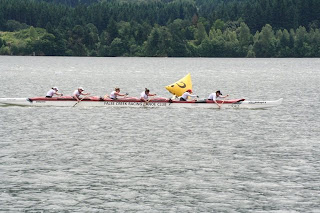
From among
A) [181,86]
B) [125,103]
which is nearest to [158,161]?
[125,103]

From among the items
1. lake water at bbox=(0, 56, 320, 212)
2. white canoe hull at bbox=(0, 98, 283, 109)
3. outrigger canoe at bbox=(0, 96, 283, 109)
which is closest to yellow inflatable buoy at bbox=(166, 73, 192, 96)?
white canoe hull at bbox=(0, 98, 283, 109)

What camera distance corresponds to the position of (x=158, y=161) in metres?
40.8

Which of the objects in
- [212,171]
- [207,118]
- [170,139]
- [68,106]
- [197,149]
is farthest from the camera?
[68,106]

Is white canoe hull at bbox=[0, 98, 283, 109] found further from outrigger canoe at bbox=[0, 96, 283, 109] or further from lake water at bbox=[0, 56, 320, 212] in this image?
lake water at bbox=[0, 56, 320, 212]

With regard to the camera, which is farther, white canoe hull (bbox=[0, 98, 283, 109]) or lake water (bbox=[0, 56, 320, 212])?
white canoe hull (bbox=[0, 98, 283, 109])

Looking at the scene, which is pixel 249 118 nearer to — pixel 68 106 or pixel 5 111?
pixel 68 106

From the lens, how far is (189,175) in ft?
121

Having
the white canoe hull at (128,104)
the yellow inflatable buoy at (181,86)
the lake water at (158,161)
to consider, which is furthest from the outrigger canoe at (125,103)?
the yellow inflatable buoy at (181,86)

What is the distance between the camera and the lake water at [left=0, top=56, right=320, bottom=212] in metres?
31.8

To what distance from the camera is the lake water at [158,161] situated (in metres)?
31.8

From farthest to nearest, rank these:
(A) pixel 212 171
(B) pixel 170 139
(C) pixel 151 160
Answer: (B) pixel 170 139, (C) pixel 151 160, (A) pixel 212 171

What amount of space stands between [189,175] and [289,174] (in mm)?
5700

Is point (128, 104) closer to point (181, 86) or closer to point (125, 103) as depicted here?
point (125, 103)

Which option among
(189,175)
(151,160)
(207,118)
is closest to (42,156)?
(151,160)
